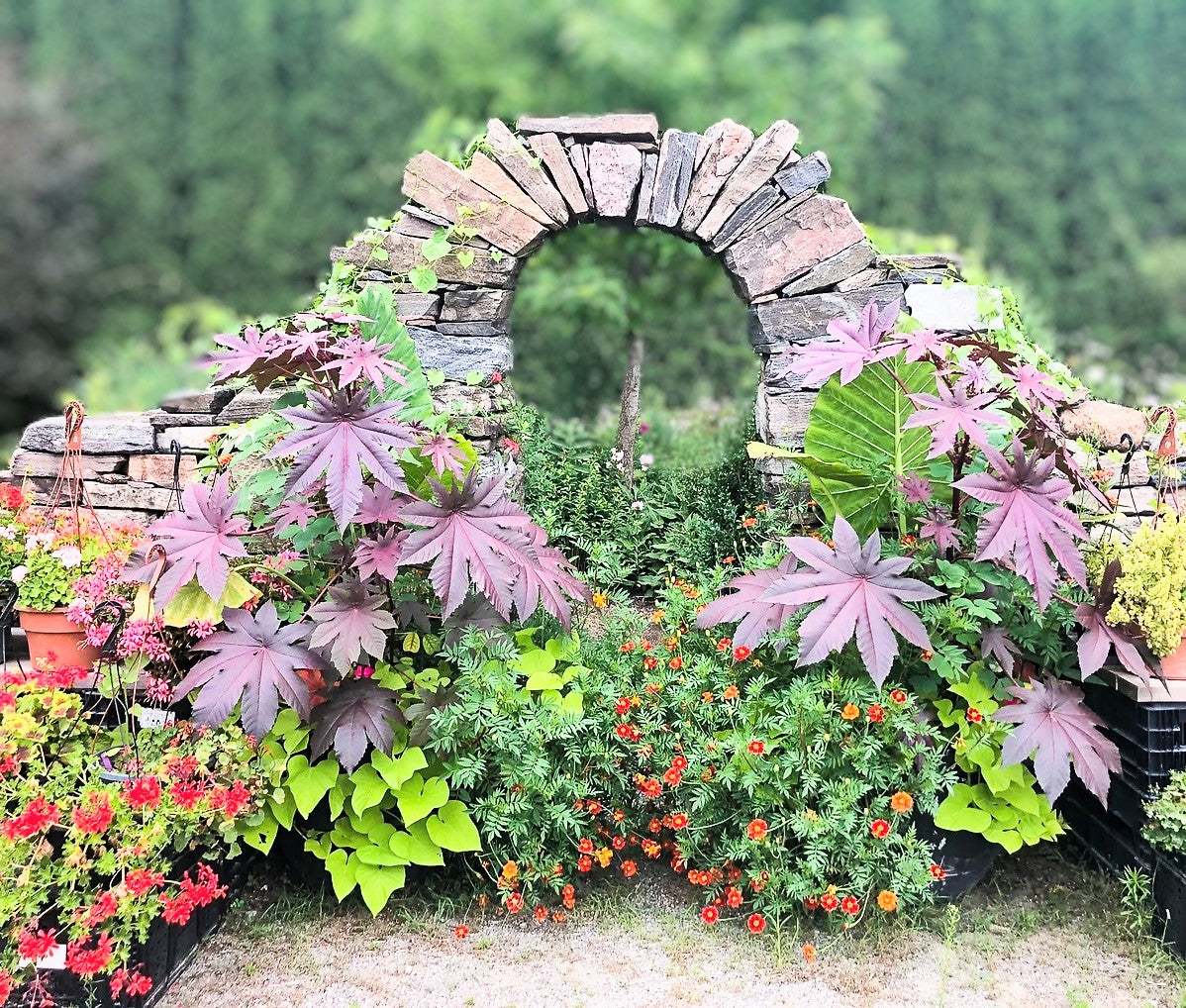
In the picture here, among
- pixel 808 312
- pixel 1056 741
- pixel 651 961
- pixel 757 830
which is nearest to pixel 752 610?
pixel 757 830

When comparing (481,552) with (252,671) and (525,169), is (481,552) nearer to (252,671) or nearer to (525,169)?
(252,671)

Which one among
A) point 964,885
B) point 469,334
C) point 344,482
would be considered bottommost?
point 964,885

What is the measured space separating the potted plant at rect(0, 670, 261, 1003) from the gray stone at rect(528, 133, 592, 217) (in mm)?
1863

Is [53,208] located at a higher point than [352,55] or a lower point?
lower

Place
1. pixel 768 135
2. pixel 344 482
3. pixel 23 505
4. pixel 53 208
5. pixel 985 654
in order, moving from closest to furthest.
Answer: pixel 344 482 → pixel 985 654 → pixel 23 505 → pixel 768 135 → pixel 53 208

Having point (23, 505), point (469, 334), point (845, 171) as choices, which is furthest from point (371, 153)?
point (23, 505)

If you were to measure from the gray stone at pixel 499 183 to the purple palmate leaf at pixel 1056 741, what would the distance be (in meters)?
2.00

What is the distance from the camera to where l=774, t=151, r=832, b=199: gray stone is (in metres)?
3.07

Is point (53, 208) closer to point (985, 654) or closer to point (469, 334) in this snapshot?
point (469, 334)

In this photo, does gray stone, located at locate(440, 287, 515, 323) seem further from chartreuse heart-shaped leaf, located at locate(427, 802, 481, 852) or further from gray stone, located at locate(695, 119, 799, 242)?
chartreuse heart-shaped leaf, located at locate(427, 802, 481, 852)

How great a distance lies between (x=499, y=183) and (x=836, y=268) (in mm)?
1098

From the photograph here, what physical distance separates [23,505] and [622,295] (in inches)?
134

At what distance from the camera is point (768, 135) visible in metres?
3.06

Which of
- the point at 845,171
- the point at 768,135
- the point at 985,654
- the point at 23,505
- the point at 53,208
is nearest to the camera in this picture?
the point at 985,654
